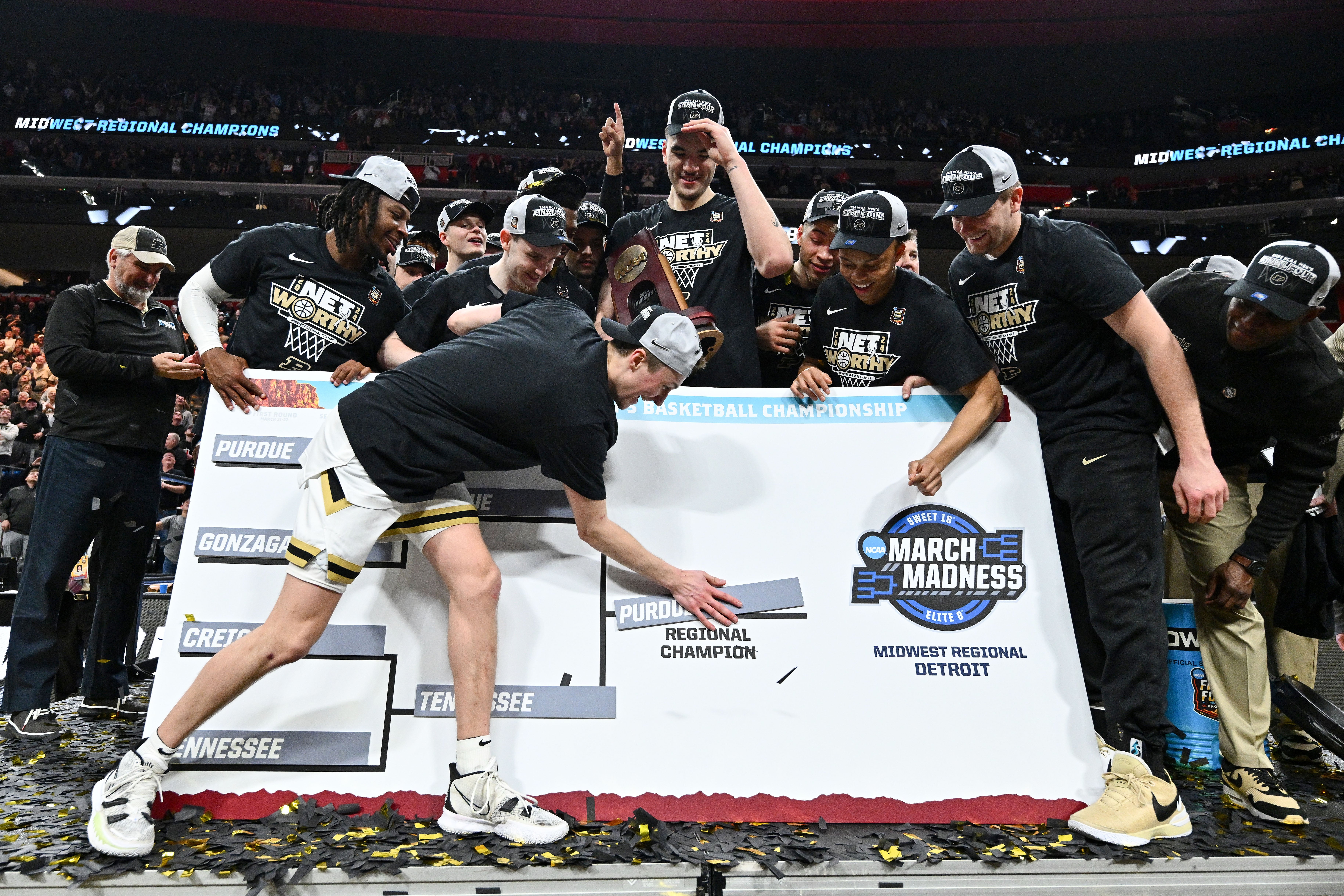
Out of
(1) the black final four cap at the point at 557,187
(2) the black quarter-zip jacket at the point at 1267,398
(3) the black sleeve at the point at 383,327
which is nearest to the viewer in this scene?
(2) the black quarter-zip jacket at the point at 1267,398

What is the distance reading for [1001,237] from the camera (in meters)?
2.86

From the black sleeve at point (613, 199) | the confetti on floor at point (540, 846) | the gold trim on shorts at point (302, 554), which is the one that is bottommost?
the confetti on floor at point (540, 846)

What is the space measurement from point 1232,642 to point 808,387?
170 cm

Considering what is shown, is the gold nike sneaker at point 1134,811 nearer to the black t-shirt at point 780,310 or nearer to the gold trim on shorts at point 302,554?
the black t-shirt at point 780,310

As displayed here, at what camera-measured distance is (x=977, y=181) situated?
9.10 feet

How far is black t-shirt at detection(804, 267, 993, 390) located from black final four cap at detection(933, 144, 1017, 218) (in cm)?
34

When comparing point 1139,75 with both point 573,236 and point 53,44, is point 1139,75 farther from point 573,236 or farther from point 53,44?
point 53,44

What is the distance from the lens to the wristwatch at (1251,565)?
108 inches

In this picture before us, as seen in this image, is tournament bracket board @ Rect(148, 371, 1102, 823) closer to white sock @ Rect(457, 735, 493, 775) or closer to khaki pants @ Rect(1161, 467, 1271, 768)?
white sock @ Rect(457, 735, 493, 775)

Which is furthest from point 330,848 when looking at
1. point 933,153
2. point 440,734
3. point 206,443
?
point 933,153

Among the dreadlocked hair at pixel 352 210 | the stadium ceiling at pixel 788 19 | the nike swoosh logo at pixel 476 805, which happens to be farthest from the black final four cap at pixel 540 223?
the stadium ceiling at pixel 788 19

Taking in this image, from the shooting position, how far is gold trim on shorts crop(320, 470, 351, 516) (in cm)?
243

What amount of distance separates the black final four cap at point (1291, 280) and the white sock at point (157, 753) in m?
3.47

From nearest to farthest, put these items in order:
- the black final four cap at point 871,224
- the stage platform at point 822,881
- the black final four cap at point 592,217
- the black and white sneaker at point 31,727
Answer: the stage platform at point 822,881 < the black final four cap at point 871,224 < the black and white sneaker at point 31,727 < the black final four cap at point 592,217
